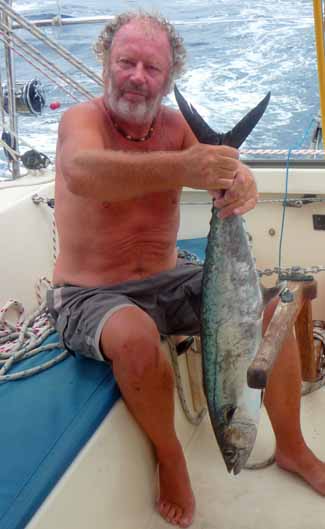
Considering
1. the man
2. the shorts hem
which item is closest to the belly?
the man

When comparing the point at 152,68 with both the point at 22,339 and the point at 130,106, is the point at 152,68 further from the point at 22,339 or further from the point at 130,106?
the point at 22,339

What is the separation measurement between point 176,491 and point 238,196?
0.85 m

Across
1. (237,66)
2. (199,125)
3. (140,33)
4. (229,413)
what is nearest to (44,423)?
(229,413)

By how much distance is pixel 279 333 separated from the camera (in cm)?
159

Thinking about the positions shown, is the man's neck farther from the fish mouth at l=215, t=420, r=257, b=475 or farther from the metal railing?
the metal railing

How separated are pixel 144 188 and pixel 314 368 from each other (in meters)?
1.15

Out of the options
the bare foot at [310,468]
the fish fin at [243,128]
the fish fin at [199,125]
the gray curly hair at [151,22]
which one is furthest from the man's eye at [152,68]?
the bare foot at [310,468]

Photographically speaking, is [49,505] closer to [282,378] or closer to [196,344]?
[282,378]

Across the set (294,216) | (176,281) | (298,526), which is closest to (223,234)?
(176,281)

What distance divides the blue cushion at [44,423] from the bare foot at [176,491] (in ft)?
0.88

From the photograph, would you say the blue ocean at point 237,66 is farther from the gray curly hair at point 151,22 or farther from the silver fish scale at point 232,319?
the silver fish scale at point 232,319

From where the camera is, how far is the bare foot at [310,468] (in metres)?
1.80

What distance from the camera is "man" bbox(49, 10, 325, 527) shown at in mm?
1479

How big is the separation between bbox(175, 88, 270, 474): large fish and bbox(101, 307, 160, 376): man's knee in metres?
0.15
